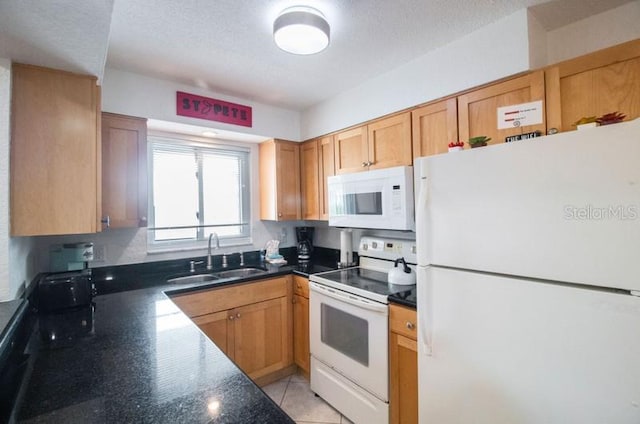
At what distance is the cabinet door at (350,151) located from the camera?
2.37 metres

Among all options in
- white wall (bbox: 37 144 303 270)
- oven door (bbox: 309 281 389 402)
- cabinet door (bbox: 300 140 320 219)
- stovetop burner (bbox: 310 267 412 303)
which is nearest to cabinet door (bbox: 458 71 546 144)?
stovetop burner (bbox: 310 267 412 303)

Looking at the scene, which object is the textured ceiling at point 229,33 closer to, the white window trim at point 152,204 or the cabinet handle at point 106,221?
the white window trim at point 152,204

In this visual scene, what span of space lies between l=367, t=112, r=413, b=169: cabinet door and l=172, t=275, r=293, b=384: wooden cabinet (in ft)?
4.11

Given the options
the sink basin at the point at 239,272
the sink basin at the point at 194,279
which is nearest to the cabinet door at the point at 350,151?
the sink basin at the point at 239,272

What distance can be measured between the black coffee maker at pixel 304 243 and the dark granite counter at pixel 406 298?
4.54 feet

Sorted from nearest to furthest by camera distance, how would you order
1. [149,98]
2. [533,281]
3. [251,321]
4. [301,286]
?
1. [533,281]
2. [149,98]
3. [251,321]
4. [301,286]

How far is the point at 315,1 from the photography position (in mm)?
1396

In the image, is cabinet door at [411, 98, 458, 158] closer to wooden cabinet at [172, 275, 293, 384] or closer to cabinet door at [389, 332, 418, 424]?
cabinet door at [389, 332, 418, 424]

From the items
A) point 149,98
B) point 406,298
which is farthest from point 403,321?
point 149,98

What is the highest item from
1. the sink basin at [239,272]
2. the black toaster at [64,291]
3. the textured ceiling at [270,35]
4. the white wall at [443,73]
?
the textured ceiling at [270,35]

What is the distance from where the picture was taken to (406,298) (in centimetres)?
168

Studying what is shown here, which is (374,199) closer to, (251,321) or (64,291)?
(251,321)

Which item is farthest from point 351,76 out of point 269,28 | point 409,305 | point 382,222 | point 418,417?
point 418,417

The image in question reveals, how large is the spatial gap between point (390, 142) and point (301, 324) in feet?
5.38
